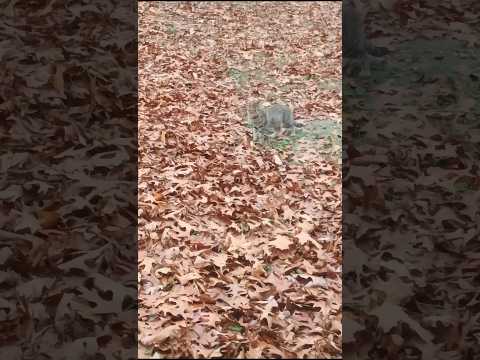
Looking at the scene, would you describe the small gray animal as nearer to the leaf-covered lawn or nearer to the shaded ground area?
the leaf-covered lawn

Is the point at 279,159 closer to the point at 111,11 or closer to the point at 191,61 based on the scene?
the point at 191,61

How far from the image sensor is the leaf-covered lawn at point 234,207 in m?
3.20

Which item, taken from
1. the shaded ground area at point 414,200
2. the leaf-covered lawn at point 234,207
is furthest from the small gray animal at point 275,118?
the shaded ground area at point 414,200

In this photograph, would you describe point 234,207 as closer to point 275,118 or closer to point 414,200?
point 414,200

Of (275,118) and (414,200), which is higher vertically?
(275,118)

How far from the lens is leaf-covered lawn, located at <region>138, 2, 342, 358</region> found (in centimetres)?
320

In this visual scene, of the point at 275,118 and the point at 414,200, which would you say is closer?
the point at 414,200

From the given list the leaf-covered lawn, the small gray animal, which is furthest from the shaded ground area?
the small gray animal

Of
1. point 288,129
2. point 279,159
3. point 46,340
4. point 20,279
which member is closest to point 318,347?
point 46,340

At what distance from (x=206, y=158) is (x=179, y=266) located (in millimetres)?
1472

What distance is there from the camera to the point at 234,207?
4312 mm

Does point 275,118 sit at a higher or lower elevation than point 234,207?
higher

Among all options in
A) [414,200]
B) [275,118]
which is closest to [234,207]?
[414,200]

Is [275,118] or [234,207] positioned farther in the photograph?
[275,118]
